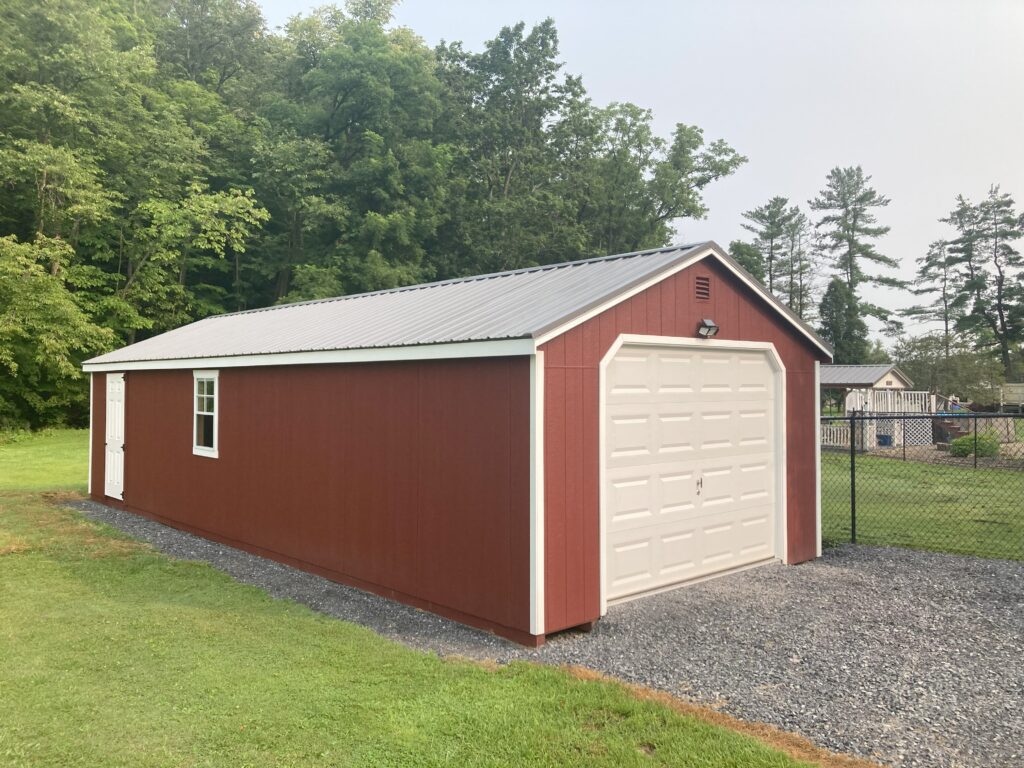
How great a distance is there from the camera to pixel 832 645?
5223mm

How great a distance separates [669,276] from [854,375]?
22923mm

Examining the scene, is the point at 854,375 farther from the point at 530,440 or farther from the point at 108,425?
the point at 530,440

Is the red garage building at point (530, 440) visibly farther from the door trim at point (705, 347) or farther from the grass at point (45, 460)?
the grass at point (45, 460)

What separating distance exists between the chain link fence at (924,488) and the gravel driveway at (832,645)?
1543 millimetres

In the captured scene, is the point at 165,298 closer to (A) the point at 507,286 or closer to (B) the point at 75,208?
(B) the point at 75,208

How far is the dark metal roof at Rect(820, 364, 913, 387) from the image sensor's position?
25766mm

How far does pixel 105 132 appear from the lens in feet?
75.3

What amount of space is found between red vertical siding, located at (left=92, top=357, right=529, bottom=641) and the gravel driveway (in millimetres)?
309

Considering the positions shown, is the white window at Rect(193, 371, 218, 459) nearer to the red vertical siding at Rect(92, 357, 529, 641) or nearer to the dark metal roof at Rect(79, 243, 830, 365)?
the red vertical siding at Rect(92, 357, 529, 641)

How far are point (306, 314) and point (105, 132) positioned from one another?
1721cm

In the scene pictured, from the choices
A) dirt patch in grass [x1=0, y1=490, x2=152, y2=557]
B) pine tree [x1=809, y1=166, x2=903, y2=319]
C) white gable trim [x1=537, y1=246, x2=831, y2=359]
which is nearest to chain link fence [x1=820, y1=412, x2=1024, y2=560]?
white gable trim [x1=537, y1=246, x2=831, y2=359]

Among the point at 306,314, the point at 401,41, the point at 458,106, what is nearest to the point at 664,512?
the point at 306,314

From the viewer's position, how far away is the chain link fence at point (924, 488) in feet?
29.7

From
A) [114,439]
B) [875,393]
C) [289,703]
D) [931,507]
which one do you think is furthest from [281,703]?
[875,393]
